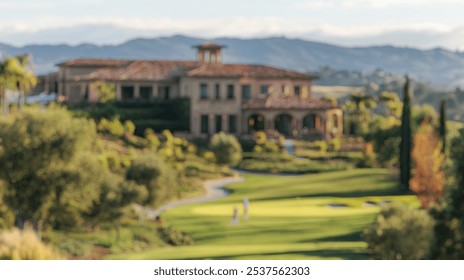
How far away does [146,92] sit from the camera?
85625mm

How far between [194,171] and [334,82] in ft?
228

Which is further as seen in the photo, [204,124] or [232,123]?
[232,123]

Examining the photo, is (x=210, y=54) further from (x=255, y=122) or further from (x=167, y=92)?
(x=255, y=122)

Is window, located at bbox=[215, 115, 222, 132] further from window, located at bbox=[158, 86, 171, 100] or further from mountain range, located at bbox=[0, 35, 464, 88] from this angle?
mountain range, located at bbox=[0, 35, 464, 88]

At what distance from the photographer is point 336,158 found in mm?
78125

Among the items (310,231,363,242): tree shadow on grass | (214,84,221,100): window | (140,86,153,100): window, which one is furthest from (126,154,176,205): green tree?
(214,84,221,100): window

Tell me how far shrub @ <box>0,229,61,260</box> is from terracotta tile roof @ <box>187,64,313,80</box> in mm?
60770

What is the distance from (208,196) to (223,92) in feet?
89.6

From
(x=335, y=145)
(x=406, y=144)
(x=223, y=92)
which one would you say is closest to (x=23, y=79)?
(x=223, y=92)

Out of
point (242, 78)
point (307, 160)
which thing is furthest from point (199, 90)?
point (307, 160)

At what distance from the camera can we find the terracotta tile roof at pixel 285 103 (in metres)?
87.6

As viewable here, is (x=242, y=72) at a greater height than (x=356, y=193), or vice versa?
(x=242, y=72)

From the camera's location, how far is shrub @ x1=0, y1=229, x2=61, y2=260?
23.7m
